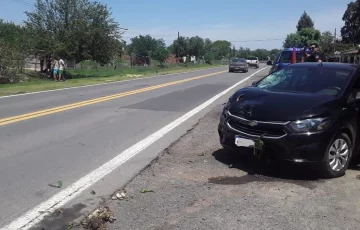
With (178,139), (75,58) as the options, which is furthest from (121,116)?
(75,58)

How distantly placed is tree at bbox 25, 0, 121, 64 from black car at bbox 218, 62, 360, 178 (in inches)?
1234

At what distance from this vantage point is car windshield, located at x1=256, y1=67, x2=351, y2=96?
22.4 ft

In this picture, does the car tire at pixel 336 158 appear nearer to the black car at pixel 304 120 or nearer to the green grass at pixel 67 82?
the black car at pixel 304 120

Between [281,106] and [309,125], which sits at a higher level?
[281,106]

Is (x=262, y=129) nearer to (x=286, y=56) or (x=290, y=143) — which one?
(x=290, y=143)

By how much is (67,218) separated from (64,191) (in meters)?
0.91

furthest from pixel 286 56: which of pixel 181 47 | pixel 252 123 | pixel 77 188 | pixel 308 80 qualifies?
pixel 181 47

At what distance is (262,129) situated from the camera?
6125mm

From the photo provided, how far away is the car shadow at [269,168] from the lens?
19.9ft

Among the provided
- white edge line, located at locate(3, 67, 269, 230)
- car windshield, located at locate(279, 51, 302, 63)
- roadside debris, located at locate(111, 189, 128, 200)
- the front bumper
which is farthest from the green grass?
the front bumper

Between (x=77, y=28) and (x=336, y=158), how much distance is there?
34.1m

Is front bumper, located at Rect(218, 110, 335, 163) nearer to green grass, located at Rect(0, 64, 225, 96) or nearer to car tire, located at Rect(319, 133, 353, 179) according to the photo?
car tire, located at Rect(319, 133, 353, 179)

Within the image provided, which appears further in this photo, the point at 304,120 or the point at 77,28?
the point at 77,28

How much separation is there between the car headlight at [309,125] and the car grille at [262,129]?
0.16m
